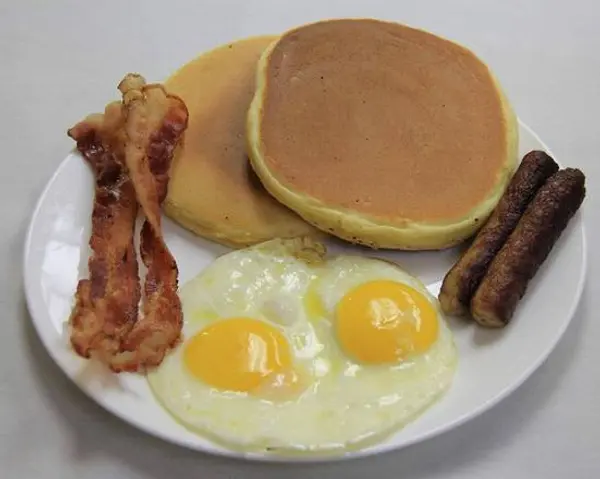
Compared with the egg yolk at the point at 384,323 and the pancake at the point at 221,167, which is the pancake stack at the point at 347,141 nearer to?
the pancake at the point at 221,167

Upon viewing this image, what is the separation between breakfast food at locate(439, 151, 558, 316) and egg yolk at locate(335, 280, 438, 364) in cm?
6

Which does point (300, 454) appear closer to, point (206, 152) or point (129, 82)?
point (206, 152)

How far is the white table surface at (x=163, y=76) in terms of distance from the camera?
1541mm

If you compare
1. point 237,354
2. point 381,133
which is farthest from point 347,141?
point 237,354

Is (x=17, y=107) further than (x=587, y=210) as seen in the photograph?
Yes

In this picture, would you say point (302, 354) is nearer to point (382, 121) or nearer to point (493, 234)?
point (493, 234)

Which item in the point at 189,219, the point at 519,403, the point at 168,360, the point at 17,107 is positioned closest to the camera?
the point at 168,360

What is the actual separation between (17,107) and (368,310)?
1254 mm

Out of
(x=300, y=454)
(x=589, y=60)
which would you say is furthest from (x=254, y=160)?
(x=589, y=60)

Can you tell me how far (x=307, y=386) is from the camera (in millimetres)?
1502

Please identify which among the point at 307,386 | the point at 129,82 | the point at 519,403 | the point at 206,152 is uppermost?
the point at 129,82

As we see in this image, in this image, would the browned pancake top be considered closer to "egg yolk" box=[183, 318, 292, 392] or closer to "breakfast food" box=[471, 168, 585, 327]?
"breakfast food" box=[471, 168, 585, 327]

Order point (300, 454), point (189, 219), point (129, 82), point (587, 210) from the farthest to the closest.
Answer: point (587, 210) < point (129, 82) < point (189, 219) < point (300, 454)

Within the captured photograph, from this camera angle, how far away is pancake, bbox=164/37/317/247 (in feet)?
5.82
